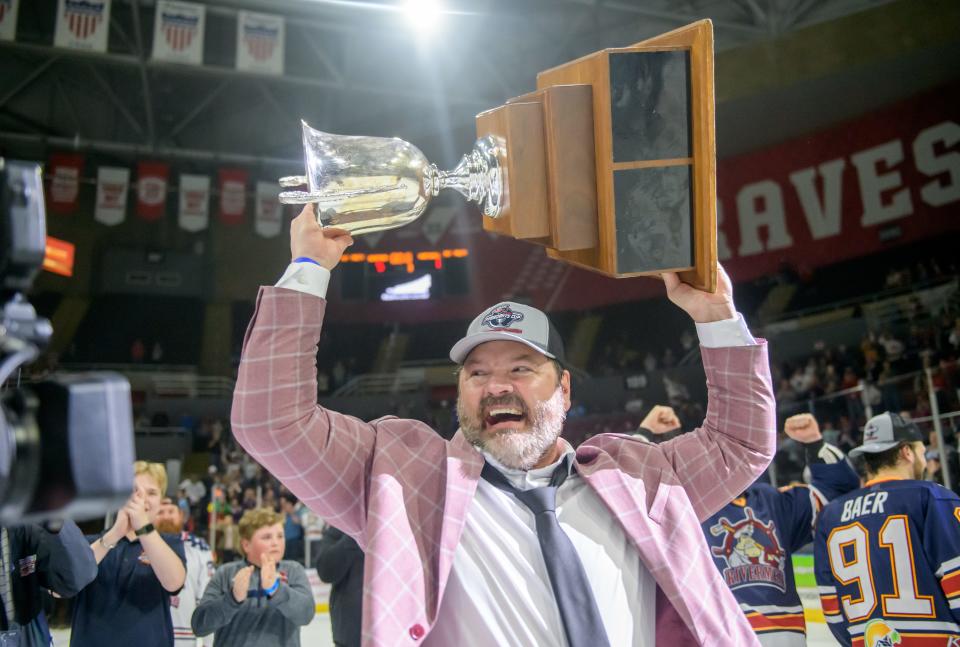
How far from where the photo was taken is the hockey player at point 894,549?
292cm

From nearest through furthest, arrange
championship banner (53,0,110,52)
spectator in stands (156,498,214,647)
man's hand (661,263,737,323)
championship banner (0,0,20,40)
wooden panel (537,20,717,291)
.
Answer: wooden panel (537,20,717,291)
man's hand (661,263,737,323)
spectator in stands (156,498,214,647)
championship banner (53,0,110,52)
championship banner (0,0,20,40)

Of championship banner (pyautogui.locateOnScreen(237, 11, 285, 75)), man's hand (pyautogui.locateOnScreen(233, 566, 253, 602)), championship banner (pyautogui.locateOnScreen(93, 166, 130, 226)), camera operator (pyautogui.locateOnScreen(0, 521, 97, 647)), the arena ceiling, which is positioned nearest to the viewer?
camera operator (pyautogui.locateOnScreen(0, 521, 97, 647))

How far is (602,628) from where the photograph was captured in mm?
1493

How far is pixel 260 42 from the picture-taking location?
33.6 feet

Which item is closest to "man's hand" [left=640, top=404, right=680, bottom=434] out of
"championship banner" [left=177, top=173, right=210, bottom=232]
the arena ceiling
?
the arena ceiling

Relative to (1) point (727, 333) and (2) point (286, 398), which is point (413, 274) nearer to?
(1) point (727, 333)

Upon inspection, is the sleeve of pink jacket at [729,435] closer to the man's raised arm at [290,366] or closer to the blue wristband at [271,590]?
the man's raised arm at [290,366]

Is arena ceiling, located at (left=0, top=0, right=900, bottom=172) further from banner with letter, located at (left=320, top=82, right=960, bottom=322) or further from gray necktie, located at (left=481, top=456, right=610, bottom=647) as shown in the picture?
gray necktie, located at (left=481, top=456, right=610, bottom=647)

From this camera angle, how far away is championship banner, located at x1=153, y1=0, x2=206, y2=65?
994 centimetres

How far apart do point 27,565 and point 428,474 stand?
59.6 inches

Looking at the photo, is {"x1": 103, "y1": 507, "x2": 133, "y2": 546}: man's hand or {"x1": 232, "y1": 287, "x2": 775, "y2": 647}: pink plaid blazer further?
{"x1": 103, "y1": 507, "x2": 133, "y2": 546}: man's hand

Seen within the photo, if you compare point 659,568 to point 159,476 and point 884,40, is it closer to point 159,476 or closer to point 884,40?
point 159,476

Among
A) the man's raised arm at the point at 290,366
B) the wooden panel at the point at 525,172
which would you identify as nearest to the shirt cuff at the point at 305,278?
the man's raised arm at the point at 290,366

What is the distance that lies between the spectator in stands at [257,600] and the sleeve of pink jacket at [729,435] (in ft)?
6.79
